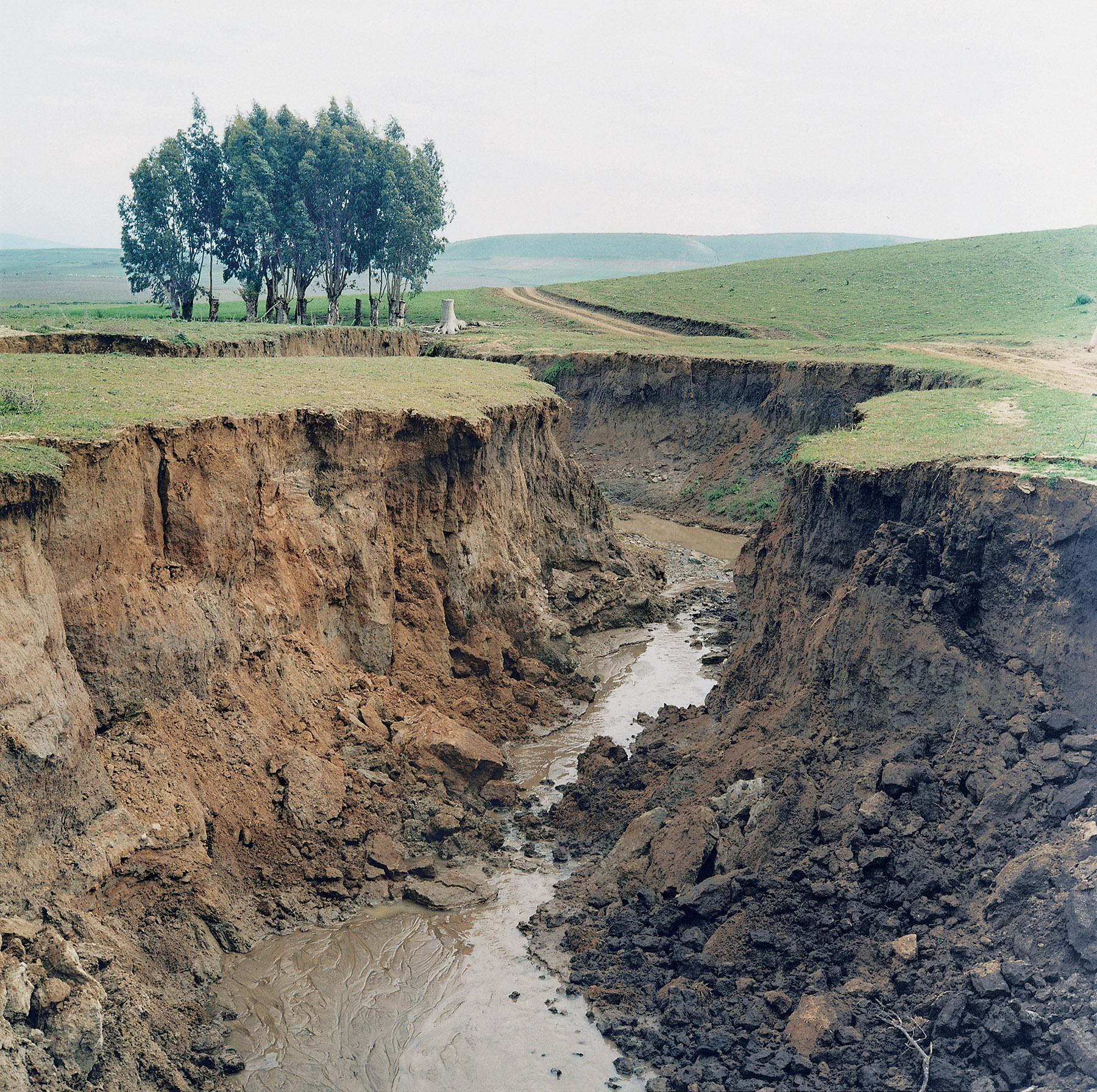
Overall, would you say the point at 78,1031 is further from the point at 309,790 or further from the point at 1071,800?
the point at 1071,800

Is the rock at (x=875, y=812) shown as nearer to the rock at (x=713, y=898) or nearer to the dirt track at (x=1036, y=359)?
the rock at (x=713, y=898)

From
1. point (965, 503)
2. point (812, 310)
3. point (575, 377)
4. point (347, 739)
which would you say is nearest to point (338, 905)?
point (347, 739)

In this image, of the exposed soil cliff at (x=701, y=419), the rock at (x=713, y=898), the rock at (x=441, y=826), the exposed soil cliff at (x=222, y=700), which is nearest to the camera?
the exposed soil cliff at (x=222, y=700)

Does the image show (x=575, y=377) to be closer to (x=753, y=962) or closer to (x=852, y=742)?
(x=852, y=742)

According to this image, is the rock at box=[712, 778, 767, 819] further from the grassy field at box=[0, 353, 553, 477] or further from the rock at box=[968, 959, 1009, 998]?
the grassy field at box=[0, 353, 553, 477]

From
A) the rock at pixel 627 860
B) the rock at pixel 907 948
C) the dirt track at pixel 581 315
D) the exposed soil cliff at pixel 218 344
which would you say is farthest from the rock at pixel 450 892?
the dirt track at pixel 581 315

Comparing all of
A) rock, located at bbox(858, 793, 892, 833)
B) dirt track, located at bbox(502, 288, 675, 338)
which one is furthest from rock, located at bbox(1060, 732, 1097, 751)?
dirt track, located at bbox(502, 288, 675, 338)

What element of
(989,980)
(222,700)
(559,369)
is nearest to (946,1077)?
(989,980)
